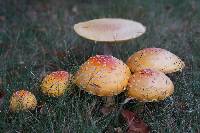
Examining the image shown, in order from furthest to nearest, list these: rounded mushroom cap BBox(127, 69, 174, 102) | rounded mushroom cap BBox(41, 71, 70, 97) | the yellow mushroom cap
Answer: rounded mushroom cap BBox(41, 71, 70, 97) < the yellow mushroom cap < rounded mushroom cap BBox(127, 69, 174, 102)

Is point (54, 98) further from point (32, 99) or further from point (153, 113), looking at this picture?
point (153, 113)

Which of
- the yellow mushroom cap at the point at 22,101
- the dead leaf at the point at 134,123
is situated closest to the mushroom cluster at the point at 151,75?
the dead leaf at the point at 134,123

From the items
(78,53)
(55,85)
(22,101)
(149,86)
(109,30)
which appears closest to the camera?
(149,86)

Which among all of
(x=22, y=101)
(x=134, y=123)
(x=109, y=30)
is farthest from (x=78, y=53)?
(x=134, y=123)

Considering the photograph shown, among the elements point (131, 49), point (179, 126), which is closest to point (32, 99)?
point (179, 126)

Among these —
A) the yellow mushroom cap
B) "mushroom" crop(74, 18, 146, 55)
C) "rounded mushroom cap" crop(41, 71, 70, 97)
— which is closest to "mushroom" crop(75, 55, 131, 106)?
"rounded mushroom cap" crop(41, 71, 70, 97)

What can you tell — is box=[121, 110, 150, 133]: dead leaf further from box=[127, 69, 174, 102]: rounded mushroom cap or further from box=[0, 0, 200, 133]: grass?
box=[127, 69, 174, 102]: rounded mushroom cap

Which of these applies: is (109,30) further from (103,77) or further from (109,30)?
(103,77)
